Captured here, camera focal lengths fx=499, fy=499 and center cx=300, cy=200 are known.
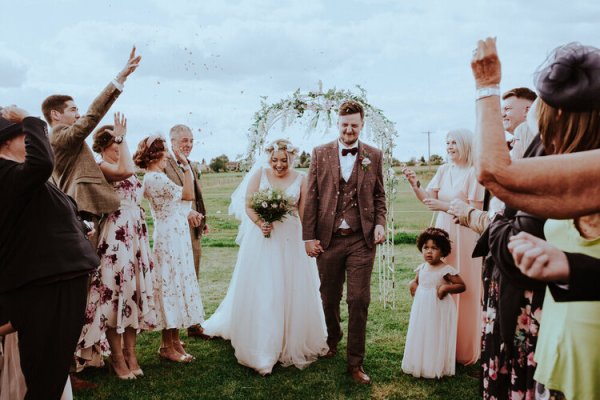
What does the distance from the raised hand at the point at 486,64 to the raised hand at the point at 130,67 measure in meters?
3.42

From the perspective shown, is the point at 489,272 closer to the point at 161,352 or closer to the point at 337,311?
the point at 337,311

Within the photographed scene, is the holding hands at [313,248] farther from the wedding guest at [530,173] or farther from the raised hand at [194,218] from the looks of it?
the wedding guest at [530,173]

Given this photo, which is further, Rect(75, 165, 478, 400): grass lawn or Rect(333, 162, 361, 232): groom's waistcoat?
Rect(333, 162, 361, 232): groom's waistcoat

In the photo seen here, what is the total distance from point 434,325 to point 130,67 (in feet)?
12.6

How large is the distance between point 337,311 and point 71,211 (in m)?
3.48

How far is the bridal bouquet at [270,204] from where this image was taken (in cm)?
558

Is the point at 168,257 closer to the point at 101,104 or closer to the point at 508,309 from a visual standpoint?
the point at 101,104

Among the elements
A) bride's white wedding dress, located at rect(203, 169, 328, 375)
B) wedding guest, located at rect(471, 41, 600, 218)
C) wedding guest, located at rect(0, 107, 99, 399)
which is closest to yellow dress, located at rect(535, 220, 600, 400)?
wedding guest, located at rect(471, 41, 600, 218)

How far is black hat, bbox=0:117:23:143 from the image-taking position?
9.96 feet

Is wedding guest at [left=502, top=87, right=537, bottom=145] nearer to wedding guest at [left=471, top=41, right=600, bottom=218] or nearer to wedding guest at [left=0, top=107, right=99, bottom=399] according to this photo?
wedding guest at [left=471, top=41, right=600, bottom=218]

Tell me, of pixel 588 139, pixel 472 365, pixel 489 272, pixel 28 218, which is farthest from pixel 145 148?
pixel 588 139

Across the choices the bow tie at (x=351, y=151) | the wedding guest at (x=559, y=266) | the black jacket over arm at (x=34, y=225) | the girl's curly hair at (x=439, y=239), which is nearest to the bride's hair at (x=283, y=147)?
the bow tie at (x=351, y=151)

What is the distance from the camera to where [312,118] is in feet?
22.1

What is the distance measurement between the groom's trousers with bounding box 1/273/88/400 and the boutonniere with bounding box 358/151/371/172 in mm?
3384
